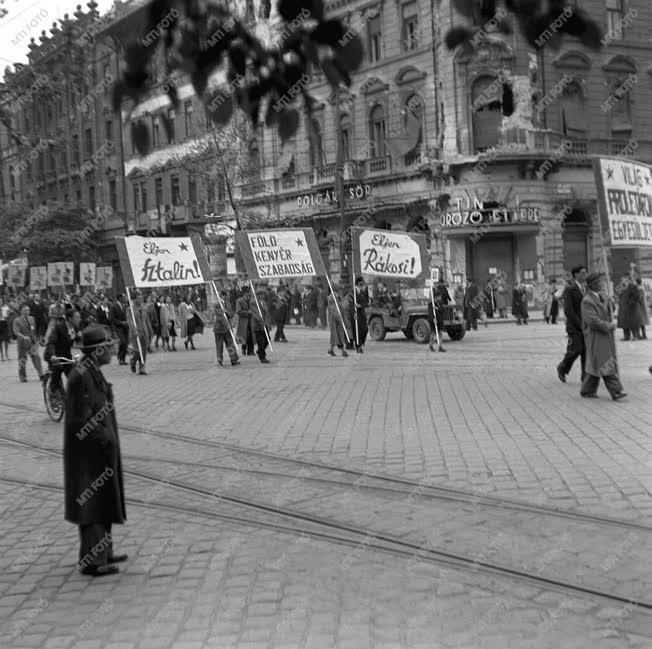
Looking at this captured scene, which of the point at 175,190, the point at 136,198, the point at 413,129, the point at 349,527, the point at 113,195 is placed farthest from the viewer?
the point at 113,195

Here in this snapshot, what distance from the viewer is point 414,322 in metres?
25.5

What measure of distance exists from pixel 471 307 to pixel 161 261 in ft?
40.8

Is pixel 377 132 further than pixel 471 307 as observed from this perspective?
Yes

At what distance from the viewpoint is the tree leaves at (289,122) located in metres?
3.90

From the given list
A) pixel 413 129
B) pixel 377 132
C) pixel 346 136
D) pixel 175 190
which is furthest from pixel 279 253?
pixel 175 190

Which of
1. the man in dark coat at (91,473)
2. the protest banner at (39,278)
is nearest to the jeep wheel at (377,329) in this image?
the man in dark coat at (91,473)

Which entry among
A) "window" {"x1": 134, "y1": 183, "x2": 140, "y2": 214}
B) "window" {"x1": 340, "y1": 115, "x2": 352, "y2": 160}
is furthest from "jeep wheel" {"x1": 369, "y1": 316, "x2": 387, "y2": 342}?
"window" {"x1": 134, "y1": 183, "x2": 140, "y2": 214}

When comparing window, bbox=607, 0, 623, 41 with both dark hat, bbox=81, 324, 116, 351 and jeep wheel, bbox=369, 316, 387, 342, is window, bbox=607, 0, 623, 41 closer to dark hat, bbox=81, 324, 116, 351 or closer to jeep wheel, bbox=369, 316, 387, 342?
jeep wheel, bbox=369, 316, 387, 342

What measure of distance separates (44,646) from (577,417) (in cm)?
754

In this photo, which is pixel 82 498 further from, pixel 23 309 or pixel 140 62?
pixel 23 309

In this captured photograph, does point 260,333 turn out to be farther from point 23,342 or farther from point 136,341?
point 23,342

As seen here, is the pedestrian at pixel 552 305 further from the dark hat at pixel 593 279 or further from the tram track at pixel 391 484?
the tram track at pixel 391 484

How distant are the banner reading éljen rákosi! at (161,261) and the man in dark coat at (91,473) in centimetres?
1543

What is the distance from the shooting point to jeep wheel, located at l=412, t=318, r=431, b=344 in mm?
24938
